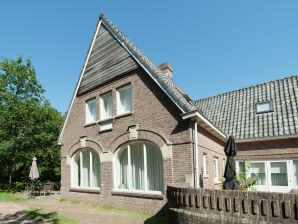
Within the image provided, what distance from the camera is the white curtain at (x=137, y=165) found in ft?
44.1

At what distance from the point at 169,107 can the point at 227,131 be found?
23.2 ft

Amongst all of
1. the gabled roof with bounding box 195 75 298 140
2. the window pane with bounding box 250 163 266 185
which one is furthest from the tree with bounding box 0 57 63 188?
the window pane with bounding box 250 163 266 185

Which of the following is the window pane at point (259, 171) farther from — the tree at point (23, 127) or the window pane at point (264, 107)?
the tree at point (23, 127)

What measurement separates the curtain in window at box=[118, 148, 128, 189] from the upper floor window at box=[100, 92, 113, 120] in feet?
8.00

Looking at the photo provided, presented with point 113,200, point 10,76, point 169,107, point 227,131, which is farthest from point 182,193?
point 10,76

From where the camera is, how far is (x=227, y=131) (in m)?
18.0

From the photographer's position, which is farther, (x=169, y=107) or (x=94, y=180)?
(x=94, y=180)

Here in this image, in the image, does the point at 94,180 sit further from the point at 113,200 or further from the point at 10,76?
the point at 10,76

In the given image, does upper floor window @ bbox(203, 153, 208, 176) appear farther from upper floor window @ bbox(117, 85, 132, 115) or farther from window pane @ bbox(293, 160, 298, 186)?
window pane @ bbox(293, 160, 298, 186)

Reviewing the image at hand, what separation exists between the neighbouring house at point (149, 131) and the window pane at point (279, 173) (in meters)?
0.05

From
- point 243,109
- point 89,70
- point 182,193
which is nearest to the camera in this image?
point 182,193

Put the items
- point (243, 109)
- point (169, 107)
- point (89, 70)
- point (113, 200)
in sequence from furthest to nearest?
point (243, 109)
point (89, 70)
point (113, 200)
point (169, 107)

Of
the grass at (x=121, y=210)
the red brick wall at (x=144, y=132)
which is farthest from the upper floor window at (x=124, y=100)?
the grass at (x=121, y=210)

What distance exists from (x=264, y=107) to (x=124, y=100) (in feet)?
29.8
